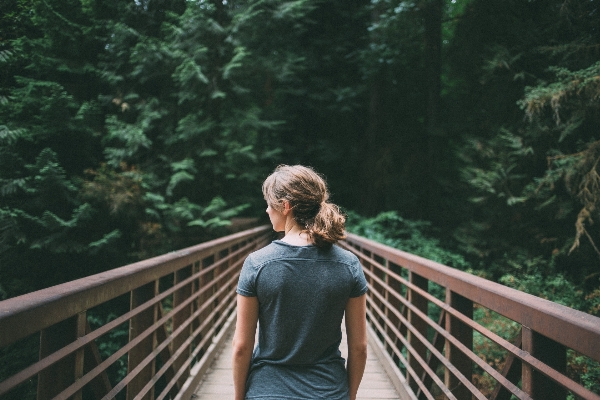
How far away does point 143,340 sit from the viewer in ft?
9.66

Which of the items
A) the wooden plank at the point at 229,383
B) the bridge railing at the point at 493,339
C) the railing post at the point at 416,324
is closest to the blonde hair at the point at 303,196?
the bridge railing at the point at 493,339

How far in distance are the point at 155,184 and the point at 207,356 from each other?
9.44m

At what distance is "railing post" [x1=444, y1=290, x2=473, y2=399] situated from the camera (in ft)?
9.30

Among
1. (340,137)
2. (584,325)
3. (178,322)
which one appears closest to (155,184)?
(340,137)

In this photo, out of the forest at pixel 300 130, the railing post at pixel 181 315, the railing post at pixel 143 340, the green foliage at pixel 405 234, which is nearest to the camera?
the railing post at pixel 143 340

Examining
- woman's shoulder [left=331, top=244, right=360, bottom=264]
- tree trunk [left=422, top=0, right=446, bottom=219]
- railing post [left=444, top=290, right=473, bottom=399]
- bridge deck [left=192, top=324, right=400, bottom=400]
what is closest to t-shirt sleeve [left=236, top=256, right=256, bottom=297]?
woman's shoulder [left=331, top=244, right=360, bottom=264]

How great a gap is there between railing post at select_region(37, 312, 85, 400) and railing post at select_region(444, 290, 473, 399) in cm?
221

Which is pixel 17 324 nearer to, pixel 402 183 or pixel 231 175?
pixel 231 175

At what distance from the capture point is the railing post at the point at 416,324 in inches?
153

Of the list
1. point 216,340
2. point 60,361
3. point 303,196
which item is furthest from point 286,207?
point 216,340

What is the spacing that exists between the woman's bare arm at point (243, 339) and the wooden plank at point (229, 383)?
2386 mm

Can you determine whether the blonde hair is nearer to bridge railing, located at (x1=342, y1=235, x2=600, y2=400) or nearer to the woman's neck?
the woman's neck

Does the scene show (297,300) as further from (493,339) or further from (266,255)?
(493,339)

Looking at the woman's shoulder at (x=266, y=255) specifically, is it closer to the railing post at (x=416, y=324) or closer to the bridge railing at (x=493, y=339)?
the bridge railing at (x=493, y=339)
